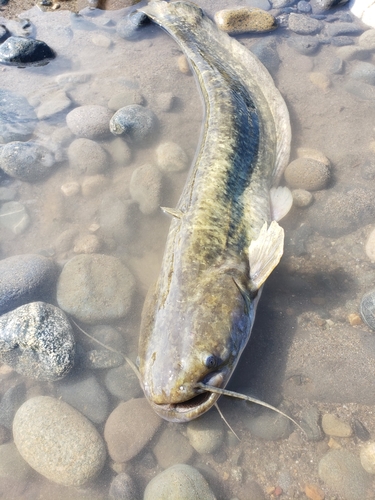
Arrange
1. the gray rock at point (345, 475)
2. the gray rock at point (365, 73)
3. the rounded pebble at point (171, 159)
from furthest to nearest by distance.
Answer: the gray rock at point (365, 73), the rounded pebble at point (171, 159), the gray rock at point (345, 475)

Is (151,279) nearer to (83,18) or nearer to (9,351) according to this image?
(9,351)

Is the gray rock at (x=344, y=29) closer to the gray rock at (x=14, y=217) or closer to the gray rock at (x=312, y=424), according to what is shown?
the gray rock at (x=14, y=217)

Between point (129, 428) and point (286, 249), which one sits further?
point (286, 249)

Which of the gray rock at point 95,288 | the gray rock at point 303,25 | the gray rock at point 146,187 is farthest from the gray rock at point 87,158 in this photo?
the gray rock at point 303,25

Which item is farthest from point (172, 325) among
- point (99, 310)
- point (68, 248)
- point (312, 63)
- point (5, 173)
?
point (312, 63)

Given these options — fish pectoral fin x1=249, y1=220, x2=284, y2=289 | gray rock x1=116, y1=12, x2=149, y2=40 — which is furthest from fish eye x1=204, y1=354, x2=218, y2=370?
gray rock x1=116, y1=12, x2=149, y2=40

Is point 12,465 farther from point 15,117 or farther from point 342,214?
point 15,117

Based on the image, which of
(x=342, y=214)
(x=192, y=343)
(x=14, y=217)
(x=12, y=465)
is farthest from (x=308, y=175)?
(x=12, y=465)
